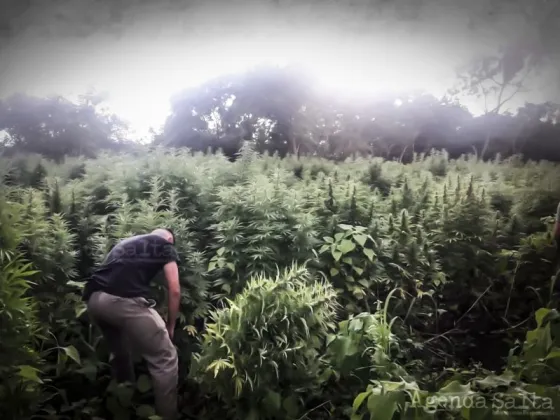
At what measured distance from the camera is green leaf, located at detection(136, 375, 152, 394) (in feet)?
5.93

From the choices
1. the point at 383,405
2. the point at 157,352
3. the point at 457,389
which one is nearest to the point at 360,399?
the point at 383,405

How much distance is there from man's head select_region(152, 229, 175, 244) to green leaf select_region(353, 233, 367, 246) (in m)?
0.79

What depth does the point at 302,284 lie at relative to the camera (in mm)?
1904

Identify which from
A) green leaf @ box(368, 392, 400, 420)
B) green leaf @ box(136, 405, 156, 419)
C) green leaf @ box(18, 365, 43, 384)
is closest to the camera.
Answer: green leaf @ box(368, 392, 400, 420)

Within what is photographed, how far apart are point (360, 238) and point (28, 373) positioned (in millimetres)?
1413

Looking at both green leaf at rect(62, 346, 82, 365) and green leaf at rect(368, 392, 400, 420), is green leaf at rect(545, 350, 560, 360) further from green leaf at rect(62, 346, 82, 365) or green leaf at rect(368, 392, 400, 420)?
green leaf at rect(62, 346, 82, 365)

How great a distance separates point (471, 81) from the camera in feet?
7.00

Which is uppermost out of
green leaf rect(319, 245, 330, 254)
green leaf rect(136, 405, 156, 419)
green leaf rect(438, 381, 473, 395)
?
green leaf rect(319, 245, 330, 254)

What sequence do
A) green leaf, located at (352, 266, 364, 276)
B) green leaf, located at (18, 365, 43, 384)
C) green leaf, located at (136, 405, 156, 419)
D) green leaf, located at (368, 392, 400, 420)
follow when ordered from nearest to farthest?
green leaf, located at (368, 392, 400, 420), green leaf, located at (18, 365, 43, 384), green leaf, located at (136, 405, 156, 419), green leaf, located at (352, 266, 364, 276)

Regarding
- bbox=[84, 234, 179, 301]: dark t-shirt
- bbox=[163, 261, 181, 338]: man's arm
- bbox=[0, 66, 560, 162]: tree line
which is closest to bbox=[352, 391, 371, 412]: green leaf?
bbox=[163, 261, 181, 338]: man's arm

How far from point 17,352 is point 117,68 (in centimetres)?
121

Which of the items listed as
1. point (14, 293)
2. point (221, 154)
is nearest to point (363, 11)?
point (221, 154)

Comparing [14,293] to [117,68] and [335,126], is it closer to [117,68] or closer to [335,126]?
[117,68]

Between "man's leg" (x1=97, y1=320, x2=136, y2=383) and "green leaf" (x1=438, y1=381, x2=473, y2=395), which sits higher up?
"green leaf" (x1=438, y1=381, x2=473, y2=395)
